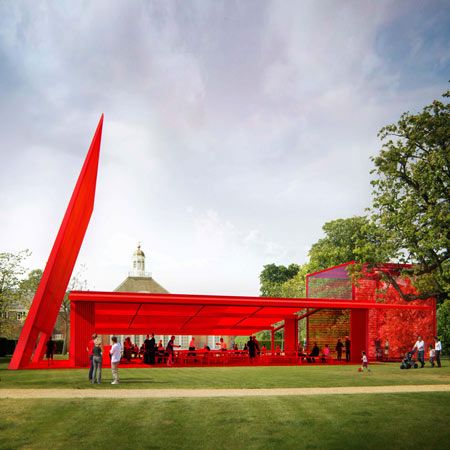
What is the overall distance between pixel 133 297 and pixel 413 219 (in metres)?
11.1

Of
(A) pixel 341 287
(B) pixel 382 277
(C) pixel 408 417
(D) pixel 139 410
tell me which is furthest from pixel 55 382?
(A) pixel 341 287

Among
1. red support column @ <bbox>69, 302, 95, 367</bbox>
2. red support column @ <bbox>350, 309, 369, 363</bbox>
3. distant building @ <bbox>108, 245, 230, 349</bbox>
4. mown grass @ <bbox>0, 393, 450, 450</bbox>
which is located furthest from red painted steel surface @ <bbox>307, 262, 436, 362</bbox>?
distant building @ <bbox>108, 245, 230, 349</bbox>

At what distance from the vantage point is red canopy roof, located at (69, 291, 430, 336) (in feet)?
76.6

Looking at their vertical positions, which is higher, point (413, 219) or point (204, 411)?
point (413, 219)

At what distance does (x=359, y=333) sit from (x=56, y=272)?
1484 cm

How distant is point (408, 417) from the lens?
418 inches

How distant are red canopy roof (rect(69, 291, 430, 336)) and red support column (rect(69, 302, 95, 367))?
397 mm

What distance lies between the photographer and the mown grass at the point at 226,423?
8953 mm

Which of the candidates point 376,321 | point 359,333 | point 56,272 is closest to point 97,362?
point 56,272

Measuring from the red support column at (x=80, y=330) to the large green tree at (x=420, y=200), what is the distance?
439 inches

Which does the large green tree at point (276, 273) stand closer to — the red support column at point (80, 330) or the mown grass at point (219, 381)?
the red support column at point (80, 330)

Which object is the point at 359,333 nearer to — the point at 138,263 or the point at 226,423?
the point at 226,423

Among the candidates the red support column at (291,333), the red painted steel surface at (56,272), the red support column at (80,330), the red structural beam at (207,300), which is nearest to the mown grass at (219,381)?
the red painted steel surface at (56,272)

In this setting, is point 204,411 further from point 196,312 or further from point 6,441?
point 196,312
